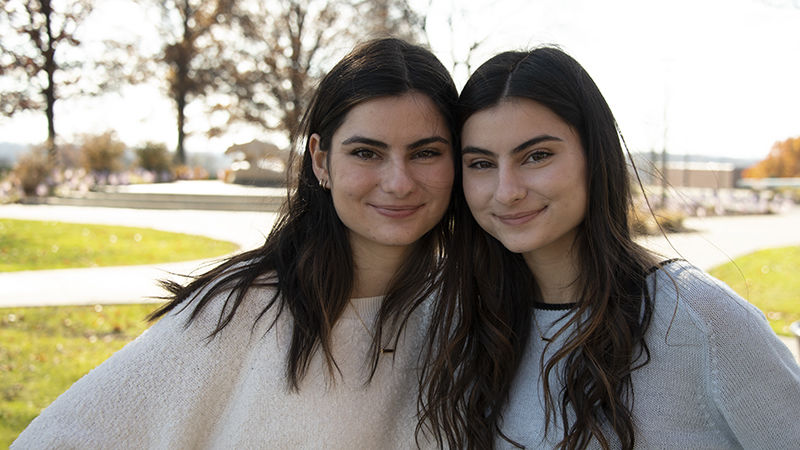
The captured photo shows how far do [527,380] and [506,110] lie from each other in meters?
0.93

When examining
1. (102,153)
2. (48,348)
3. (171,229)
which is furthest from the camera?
(102,153)

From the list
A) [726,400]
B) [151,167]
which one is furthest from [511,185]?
[151,167]

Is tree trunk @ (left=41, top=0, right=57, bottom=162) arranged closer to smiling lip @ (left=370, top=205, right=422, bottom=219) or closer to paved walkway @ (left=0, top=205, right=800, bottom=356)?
paved walkway @ (left=0, top=205, right=800, bottom=356)

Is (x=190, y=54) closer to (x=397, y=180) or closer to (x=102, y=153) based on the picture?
(x=102, y=153)

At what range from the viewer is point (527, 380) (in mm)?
2295

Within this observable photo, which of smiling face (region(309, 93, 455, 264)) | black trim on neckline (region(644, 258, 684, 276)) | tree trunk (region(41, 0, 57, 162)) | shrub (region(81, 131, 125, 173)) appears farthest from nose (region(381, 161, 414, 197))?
shrub (region(81, 131, 125, 173))

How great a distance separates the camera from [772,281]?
9227mm

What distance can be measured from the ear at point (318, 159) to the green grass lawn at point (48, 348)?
10.4ft

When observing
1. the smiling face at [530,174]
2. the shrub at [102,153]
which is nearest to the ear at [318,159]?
the smiling face at [530,174]

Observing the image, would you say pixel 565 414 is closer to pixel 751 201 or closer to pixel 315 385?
pixel 315 385

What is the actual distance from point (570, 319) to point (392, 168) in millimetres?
800

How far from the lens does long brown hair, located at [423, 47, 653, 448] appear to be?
2.05 m

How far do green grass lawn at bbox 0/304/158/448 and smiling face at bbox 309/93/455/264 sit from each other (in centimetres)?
332

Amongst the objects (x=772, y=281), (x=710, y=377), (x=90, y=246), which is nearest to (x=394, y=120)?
(x=710, y=377)
